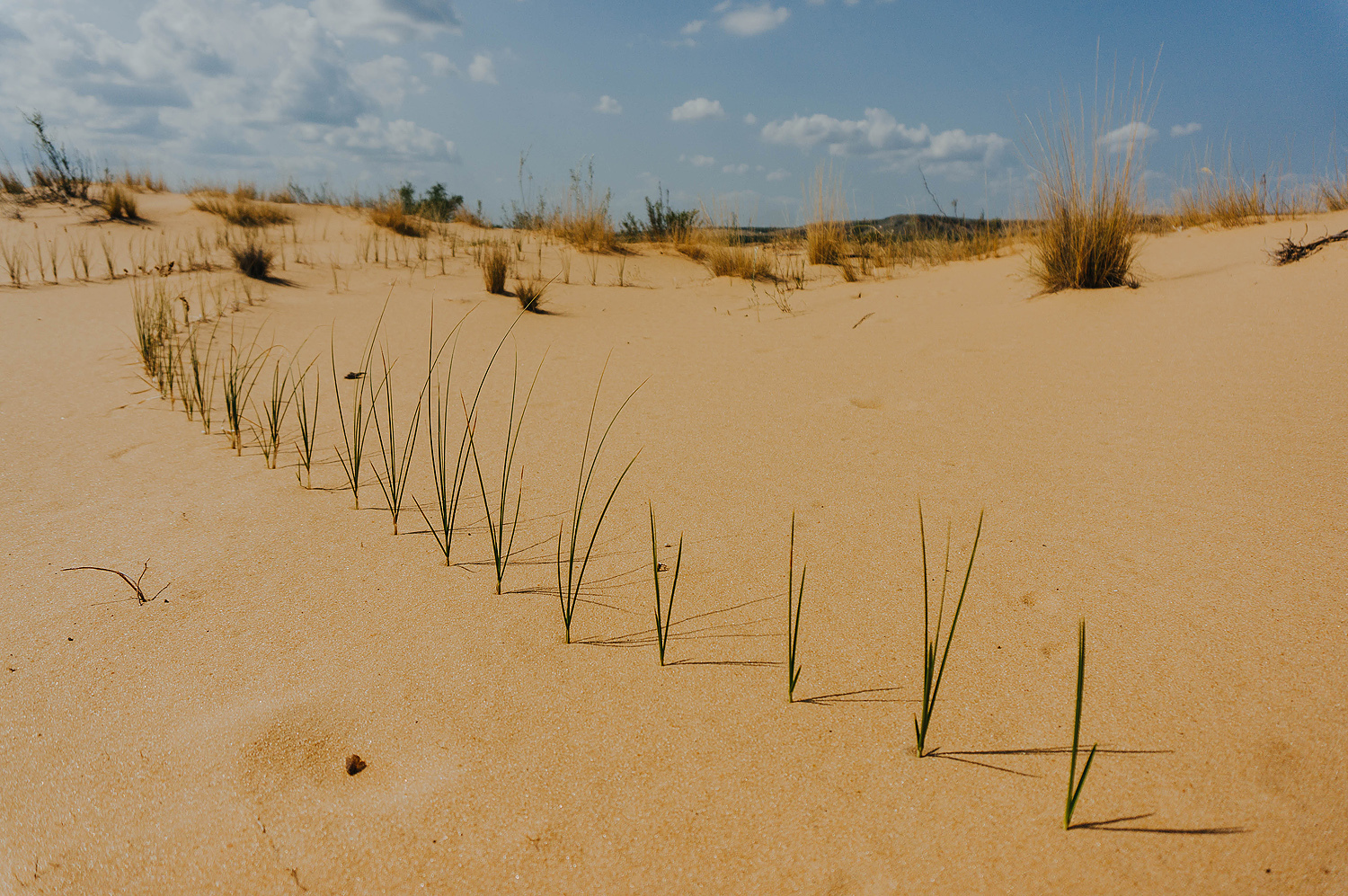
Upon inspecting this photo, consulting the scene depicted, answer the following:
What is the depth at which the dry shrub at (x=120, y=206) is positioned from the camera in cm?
862

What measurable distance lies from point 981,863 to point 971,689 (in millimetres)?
366

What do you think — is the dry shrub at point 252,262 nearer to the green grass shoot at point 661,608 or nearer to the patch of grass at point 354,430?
the patch of grass at point 354,430

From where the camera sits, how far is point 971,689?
1278 mm

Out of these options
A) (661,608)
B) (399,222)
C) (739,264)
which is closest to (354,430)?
(661,608)

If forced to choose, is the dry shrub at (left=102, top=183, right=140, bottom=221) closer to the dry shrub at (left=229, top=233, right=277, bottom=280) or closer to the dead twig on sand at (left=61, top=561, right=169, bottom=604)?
the dry shrub at (left=229, top=233, right=277, bottom=280)

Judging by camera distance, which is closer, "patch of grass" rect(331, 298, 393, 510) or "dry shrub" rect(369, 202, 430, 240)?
"patch of grass" rect(331, 298, 393, 510)

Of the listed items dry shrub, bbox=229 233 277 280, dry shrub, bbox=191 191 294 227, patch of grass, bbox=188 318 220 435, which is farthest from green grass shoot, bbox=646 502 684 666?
dry shrub, bbox=191 191 294 227

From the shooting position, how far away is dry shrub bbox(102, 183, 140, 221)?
862 cm

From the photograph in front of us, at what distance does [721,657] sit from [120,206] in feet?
34.4

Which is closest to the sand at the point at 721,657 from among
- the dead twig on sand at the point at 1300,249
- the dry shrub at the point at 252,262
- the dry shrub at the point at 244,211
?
the dead twig on sand at the point at 1300,249

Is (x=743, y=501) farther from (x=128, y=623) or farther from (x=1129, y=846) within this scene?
(x=128, y=623)

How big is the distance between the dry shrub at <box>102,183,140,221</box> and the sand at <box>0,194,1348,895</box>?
7.45 m

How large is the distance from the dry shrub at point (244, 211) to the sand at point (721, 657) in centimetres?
745

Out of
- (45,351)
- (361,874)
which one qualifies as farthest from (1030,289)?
(45,351)
